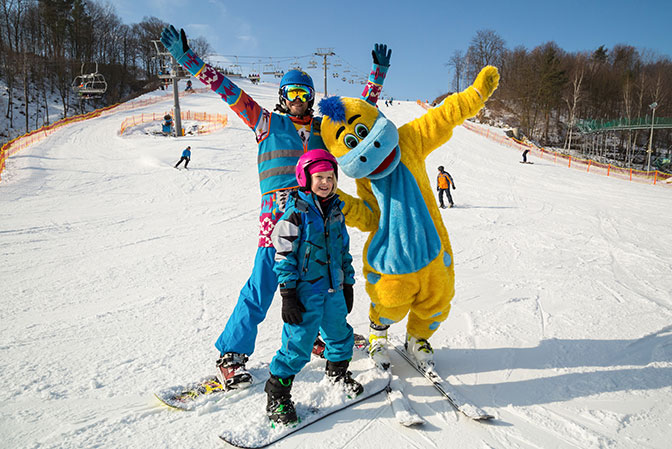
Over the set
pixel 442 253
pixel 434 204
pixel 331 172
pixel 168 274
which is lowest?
pixel 168 274

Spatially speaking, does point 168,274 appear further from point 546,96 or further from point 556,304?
point 546,96

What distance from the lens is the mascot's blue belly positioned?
2471 mm

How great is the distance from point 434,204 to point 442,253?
1.21 ft

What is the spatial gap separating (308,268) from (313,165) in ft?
2.02

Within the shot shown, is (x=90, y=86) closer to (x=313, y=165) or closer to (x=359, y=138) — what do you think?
(x=359, y=138)

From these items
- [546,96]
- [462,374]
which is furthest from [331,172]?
[546,96]

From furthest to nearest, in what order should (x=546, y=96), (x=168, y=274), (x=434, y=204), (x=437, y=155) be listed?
(x=546, y=96)
(x=437, y=155)
(x=168, y=274)
(x=434, y=204)

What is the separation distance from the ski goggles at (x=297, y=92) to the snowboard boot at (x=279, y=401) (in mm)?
1955

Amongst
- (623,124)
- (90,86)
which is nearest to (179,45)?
(90,86)

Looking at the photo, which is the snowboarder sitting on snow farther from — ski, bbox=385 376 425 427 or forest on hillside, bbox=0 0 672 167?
forest on hillside, bbox=0 0 672 167

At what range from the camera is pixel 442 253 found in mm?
2633

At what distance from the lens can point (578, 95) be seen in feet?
130

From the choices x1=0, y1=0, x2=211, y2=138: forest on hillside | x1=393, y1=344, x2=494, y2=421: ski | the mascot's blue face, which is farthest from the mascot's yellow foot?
x1=0, y1=0, x2=211, y2=138: forest on hillside

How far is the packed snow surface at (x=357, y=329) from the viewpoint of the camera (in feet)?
7.34
